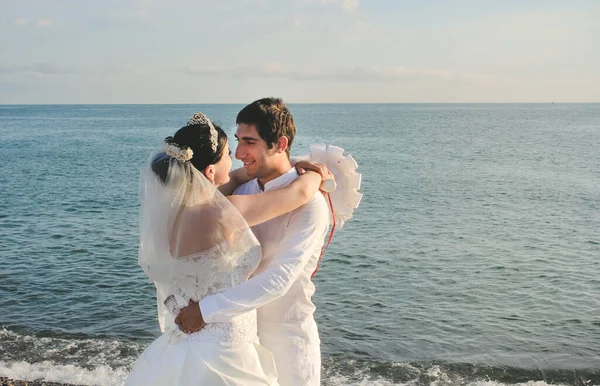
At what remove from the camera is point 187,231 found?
11.0ft

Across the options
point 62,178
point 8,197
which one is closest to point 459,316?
point 8,197

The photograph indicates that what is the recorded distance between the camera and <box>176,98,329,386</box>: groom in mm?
3297

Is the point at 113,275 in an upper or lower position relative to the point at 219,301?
lower

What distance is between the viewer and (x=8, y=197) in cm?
2558

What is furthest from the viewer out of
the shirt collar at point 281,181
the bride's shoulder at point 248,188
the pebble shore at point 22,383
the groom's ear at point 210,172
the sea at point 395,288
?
the sea at point 395,288

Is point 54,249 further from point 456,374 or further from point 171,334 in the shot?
point 171,334

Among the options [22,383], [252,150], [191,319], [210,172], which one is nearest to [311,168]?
[252,150]

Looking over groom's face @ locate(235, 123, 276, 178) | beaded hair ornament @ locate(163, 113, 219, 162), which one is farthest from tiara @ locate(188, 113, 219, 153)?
groom's face @ locate(235, 123, 276, 178)

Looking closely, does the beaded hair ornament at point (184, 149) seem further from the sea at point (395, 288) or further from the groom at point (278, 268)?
the sea at point (395, 288)

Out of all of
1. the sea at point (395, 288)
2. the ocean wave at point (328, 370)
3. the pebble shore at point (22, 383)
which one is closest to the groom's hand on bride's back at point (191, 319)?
the sea at point (395, 288)

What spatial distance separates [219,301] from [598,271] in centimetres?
1363

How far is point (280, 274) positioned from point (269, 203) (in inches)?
14.5

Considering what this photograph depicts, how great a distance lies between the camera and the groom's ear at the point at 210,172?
354 cm

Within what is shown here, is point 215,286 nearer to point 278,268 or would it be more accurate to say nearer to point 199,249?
point 199,249
